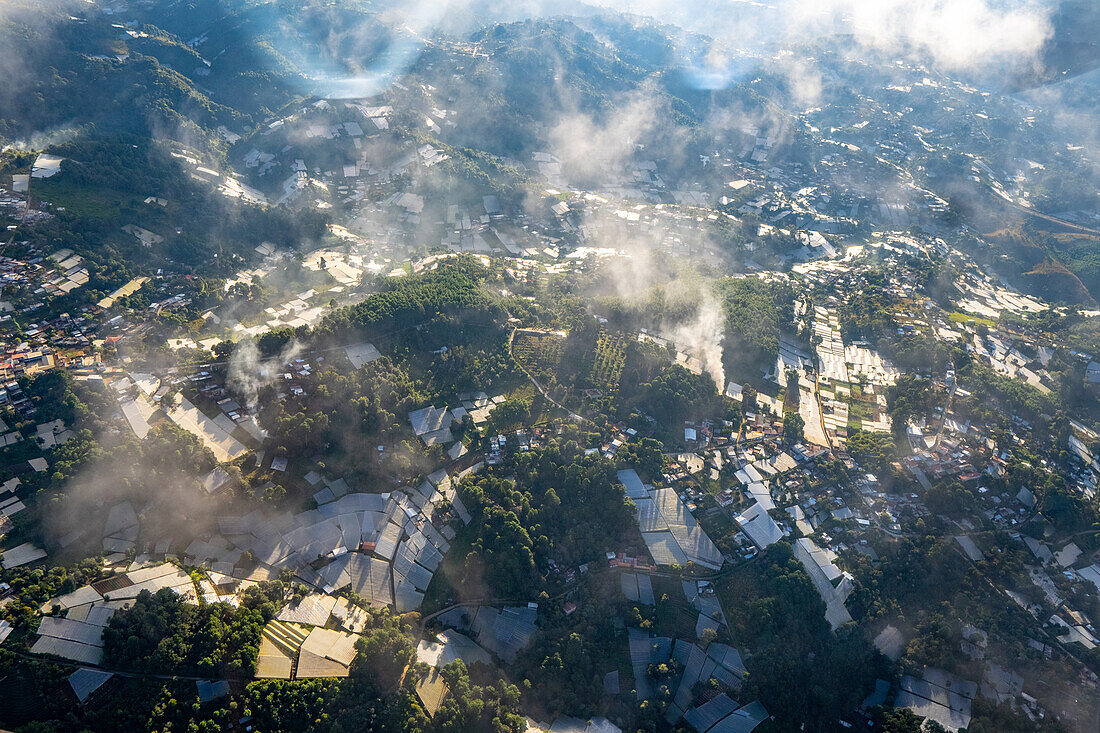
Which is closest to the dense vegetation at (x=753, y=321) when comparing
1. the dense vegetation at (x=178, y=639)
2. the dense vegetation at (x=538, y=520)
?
the dense vegetation at (x=538, y=520)

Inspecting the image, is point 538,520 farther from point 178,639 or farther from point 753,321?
point 753,321

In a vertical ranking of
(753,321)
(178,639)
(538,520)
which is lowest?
(538,520)

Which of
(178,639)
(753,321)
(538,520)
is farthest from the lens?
(753,321)

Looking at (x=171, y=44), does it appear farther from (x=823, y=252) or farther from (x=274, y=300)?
(x=823, y=252)

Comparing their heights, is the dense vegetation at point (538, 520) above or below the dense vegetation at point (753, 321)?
below

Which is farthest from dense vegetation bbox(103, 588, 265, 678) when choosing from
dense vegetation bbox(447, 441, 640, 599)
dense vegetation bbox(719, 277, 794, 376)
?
dense vegetation bbox(719, 277, 794, 376)

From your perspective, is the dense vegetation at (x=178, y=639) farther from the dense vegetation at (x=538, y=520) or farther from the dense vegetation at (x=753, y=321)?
the dense vegetation at (x=753, y=321)

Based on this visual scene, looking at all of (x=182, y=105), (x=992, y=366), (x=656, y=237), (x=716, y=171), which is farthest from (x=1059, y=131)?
(x=182, y=105)

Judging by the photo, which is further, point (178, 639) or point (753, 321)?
point (753, 321)

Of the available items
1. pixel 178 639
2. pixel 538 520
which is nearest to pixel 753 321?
pixel 538 520

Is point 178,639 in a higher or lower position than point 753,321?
lower

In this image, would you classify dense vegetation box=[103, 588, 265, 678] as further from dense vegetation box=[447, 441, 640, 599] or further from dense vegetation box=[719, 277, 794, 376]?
dense vegetation box=[719, 277, 794, 376]
